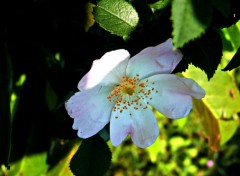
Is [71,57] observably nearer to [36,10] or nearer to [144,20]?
[36,10]

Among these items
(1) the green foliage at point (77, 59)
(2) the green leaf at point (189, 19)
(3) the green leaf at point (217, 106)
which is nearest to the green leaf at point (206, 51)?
(1) the green foliage at point (77, 59)

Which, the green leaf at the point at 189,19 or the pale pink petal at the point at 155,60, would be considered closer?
the green leaf at the point at 189,19

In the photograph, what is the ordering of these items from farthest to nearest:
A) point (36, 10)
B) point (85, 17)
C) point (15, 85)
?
point (15, 85) → point (36, 10) → point (85, 17)

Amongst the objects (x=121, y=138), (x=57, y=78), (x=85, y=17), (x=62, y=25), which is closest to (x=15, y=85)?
(x=57, y=78)

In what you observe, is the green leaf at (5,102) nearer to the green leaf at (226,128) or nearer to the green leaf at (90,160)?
the green leaf at (90,160)

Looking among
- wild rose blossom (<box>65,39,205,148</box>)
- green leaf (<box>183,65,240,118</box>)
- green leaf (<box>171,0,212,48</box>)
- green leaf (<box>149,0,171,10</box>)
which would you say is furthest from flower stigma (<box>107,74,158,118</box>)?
green leaf (<box>183,65,240,118</box>)

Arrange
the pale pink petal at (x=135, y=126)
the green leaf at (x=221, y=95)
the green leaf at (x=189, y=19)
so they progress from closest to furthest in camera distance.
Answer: the green leaf at (x=189, y=19) → the pale pink petal at (x=135, y=126) → the green leaf at (x=221, y=95)
